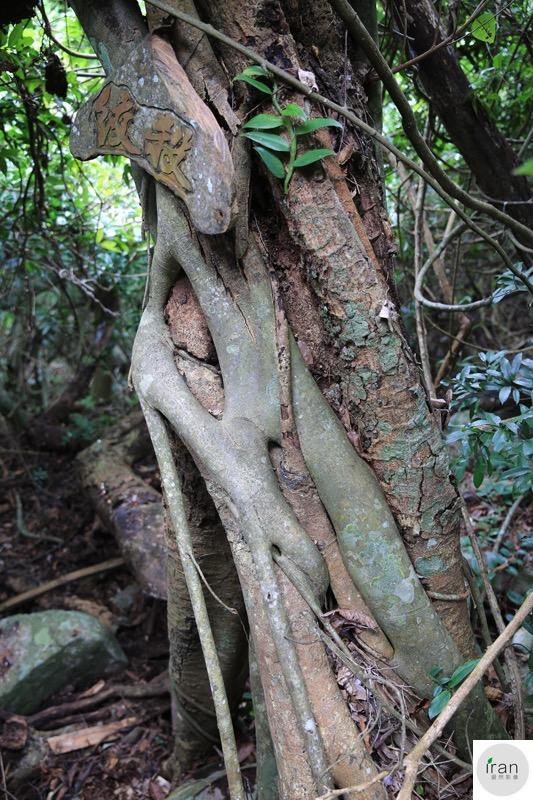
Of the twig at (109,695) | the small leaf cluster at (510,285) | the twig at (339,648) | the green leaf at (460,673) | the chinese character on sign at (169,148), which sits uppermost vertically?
the chinese character on sign at (169,148)

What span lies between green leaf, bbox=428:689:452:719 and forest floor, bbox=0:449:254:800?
120cm

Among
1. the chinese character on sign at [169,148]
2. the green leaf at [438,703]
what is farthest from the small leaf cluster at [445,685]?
the chinese character on sign at [169,148]

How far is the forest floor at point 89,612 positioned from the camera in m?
2.66

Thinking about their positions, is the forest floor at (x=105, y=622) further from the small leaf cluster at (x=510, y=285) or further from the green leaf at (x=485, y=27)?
the green leaf at (x=485, y=27)

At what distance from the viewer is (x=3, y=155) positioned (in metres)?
2.68

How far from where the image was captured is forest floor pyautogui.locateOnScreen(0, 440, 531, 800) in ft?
8.60

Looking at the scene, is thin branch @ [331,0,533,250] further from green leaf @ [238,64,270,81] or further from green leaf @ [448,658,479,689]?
green leaf @ [448,658,479,689]

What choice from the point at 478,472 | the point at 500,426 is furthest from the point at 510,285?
the point at 478,472

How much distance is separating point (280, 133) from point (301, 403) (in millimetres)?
688

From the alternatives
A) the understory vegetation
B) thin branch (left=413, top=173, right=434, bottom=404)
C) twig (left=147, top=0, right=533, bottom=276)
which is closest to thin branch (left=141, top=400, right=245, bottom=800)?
the understory vegetation

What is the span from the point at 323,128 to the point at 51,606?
3151 mm

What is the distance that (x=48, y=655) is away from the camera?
2.97 metres

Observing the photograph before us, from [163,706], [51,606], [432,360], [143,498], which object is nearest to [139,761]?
[163,706]

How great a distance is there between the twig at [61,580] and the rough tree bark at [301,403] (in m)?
2.38
